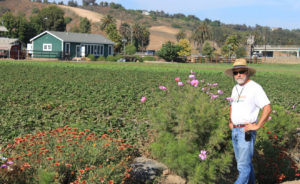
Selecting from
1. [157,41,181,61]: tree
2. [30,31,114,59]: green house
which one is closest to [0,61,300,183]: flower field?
[30,31,114,59]: green house

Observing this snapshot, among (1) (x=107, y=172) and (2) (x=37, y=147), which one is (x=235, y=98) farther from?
(2) (x=37, y=147)

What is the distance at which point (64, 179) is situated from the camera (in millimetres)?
5434

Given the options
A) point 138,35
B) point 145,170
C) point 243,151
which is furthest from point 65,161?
point 138,35

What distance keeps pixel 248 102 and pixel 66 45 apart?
5069 centimetres

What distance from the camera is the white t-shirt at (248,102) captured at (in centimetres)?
538

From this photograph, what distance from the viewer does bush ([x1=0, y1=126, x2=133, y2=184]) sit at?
16.5 ft

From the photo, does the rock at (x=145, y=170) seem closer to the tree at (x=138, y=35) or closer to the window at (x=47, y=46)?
the window at (x=47, y=46)

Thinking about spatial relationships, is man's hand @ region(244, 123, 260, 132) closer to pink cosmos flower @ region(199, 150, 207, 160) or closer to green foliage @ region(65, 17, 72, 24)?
pink cosmos flower @ region(199, 150, 207, 160)

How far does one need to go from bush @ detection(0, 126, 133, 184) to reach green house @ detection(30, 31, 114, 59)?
46.4m

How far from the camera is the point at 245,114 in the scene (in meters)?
5.52

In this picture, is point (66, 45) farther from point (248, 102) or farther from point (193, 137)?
point (248, 102)

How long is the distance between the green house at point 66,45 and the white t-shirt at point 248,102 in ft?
155

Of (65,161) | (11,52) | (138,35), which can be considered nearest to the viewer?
(65,161)

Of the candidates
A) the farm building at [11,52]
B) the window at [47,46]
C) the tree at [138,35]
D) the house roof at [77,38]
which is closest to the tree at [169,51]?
the house roof at [77,38]
